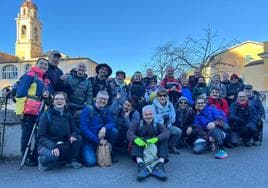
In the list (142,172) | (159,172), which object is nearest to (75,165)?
(142,172)

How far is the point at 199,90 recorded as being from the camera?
30.1ft

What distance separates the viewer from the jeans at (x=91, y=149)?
21.7 ft

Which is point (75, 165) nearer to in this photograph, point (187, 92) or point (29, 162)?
point (29, 162)

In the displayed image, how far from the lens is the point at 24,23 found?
74438mm

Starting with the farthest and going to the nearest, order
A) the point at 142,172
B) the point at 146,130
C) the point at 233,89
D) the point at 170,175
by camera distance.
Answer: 1. the point at 233,89
2. the point at 146,130
3. the point at 170,175
4. the point at 142,172

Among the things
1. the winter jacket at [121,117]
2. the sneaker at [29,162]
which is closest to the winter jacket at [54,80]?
the winter jacket at [121,117]

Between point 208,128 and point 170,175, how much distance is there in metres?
1.94

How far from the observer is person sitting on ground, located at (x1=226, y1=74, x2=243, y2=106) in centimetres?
942

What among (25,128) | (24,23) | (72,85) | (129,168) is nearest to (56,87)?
(72,85)

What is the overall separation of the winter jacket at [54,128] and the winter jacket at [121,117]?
0.95 metres

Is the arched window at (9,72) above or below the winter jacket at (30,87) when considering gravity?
above

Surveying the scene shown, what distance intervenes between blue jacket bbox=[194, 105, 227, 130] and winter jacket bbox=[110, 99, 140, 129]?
1535 millimetres

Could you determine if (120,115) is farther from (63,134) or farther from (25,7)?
(25,7)

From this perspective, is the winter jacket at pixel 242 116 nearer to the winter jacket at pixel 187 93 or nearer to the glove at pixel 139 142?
the winter jacket at pixel 187 93
